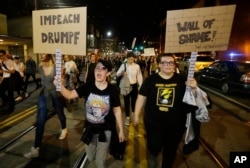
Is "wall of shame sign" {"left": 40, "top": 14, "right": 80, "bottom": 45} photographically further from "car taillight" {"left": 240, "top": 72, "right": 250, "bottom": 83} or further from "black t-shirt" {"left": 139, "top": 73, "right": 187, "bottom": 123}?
"car taillight" {"left": 240, "top": 72, "right": 250, "bottom": 83}

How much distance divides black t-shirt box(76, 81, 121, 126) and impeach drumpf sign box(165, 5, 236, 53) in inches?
46.8

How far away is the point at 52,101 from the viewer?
5121 millimetres

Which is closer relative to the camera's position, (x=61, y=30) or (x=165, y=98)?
(x=165, y=98)

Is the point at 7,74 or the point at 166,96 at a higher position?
the point at 166,96

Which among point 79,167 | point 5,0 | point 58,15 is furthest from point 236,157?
point 5,0

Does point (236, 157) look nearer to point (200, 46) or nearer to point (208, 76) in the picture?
point (200, 46)

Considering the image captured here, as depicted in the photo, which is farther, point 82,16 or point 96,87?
point 82,16

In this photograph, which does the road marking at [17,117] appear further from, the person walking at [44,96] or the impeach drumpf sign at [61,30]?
the impeach drumpf sign at [61,30]

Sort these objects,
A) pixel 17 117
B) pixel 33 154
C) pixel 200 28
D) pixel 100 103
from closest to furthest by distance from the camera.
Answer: pixel 100 103 < pixel 200 28 < pixel 33 154 < pixel 17 117

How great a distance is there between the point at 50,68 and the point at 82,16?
4.97 feet

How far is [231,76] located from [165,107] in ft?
31.7

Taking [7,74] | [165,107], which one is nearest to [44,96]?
[165,107]

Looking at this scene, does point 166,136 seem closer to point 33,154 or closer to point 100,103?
point 100,103

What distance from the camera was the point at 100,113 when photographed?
3.14 metres
